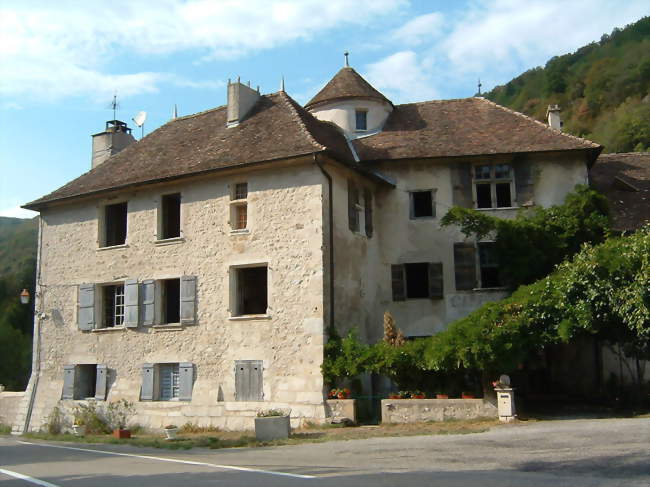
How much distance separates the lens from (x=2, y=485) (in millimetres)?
8930

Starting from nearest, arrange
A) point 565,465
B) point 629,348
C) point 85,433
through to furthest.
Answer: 1. point 565,465
2. point 629,348
3. point 85,433

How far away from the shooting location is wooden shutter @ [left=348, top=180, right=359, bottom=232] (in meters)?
18.7

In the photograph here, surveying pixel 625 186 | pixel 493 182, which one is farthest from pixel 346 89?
pixel 625 186

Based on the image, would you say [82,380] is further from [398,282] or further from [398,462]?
[398,462]

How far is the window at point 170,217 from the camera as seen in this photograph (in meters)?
19.9

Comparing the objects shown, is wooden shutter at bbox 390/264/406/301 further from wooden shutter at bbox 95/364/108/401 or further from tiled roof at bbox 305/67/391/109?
wooden shutter at bbox 95/364/108/401

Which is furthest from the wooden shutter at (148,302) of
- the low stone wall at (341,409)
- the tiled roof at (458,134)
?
the tiled roof at (458,134)

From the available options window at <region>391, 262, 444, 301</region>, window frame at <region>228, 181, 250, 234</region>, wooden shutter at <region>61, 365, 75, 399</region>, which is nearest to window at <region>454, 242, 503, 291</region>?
window at <region>391, 262, 444, 301</region>

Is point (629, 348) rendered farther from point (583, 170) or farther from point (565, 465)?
point (565, 465)

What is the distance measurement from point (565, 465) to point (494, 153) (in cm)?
1191

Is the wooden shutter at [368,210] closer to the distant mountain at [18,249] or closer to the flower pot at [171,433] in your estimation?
the flower pot at [171,433]

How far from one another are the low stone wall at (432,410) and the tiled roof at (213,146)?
6.35m

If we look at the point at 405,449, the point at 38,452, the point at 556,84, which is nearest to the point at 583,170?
the point at 405,449

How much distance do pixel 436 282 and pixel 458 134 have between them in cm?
467
